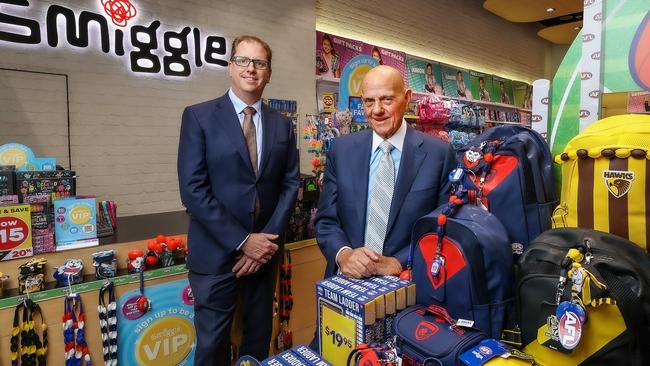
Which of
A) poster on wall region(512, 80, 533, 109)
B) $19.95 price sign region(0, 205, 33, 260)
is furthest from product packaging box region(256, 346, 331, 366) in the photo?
poster on wall region(512, 80, 533, 109)

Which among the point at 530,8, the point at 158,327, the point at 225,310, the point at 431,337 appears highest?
the point at 530,8

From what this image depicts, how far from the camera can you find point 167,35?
4113mm

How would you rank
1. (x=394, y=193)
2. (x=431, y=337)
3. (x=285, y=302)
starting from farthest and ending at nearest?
1. (x=285, y=302)
2. (x=394, y=193)
3. (x=431, y=337)

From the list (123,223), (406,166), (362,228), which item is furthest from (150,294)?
(406,166)

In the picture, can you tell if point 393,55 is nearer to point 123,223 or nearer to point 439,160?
point 123,223

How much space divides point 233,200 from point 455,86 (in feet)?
22.3

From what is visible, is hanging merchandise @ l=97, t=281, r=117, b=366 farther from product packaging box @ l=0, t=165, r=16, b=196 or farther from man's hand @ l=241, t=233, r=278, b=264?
man's hand @ l=241, t=233, r=278, b=264

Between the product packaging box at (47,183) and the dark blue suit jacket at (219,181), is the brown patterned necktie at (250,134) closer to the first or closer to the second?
the dark blue suit jacket at (219,181)

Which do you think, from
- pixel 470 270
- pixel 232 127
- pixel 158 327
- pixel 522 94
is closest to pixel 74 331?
pixel 158 327

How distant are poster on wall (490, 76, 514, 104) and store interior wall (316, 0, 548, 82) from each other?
12.9 inches

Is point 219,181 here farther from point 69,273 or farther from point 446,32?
point 446,32

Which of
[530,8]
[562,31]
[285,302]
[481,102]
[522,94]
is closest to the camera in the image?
[285,302]

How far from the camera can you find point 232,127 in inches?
76.0

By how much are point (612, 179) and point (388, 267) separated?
73 centimetres
